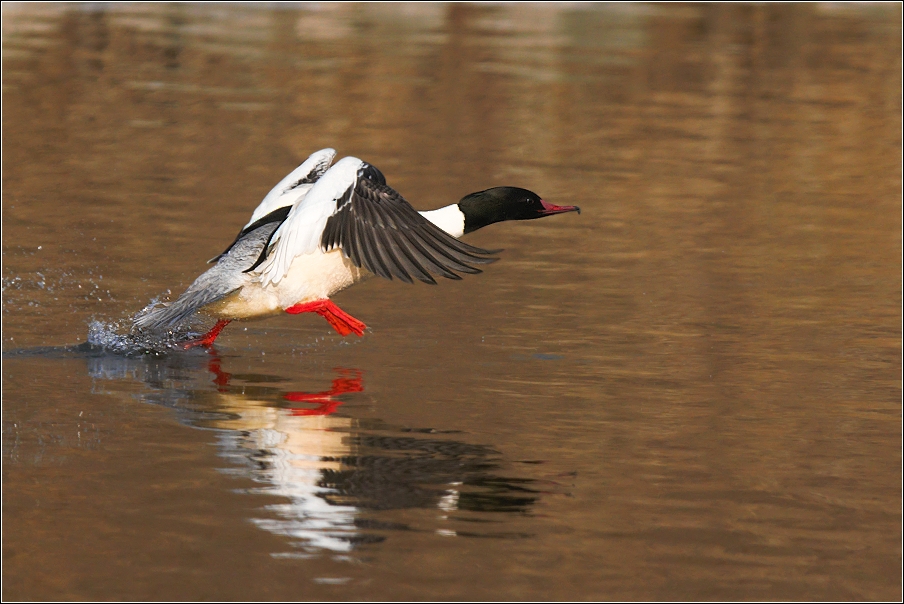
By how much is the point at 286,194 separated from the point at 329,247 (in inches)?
56.3

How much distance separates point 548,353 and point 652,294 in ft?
5.72

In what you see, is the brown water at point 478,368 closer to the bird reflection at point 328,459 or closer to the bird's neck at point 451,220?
the bird reflection at point 328,459

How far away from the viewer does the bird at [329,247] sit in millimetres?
7785

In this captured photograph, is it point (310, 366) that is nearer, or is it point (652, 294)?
point (310, 366)

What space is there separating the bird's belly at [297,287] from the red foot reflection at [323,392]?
348mm

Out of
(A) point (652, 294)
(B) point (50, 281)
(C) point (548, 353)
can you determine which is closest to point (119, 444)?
(C) point (548, 353)

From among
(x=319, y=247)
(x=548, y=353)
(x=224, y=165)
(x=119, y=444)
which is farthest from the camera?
(x=224, y=165)

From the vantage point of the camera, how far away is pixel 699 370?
851cm

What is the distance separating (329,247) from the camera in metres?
7.93

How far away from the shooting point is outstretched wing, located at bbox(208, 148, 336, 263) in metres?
9.05

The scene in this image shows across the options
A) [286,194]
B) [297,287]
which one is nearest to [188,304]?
[297,287]

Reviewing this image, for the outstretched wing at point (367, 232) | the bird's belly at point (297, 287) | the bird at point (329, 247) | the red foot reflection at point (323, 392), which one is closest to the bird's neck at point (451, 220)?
the bird at point (329, 247)

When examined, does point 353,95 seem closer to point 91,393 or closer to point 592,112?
point 592,112

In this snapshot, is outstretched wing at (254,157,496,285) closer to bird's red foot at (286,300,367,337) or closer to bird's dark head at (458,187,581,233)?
bird's red foot at (286,300,367,337)
